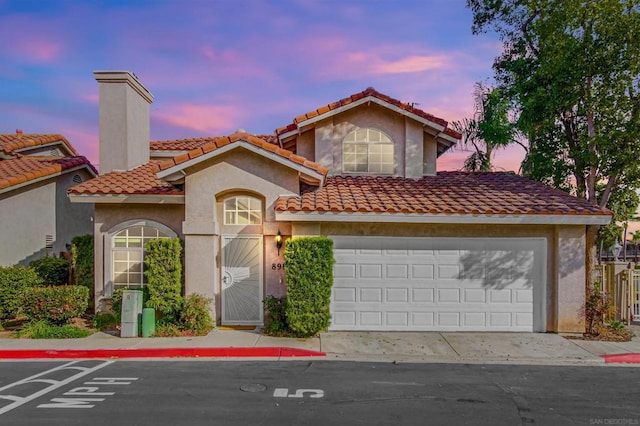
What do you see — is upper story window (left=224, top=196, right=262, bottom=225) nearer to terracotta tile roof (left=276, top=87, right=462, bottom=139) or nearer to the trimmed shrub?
terracotta tile roof (left=276, top=87, right=462, bottom=139)

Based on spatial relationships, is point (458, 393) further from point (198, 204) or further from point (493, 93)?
point (493, 93)

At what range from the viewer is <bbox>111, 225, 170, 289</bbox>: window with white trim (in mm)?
11727

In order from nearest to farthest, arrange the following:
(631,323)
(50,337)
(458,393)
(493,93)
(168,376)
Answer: (458,393), (168,376), (50,337), (631,323), (493,93)

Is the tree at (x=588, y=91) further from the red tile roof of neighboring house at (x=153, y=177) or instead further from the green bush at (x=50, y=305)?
the green bush at (x=50, y=305)

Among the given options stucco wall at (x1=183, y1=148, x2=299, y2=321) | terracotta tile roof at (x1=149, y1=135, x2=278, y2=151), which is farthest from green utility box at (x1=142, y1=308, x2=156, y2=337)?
terracotta tile roof at (x1=149, y1=135, x2=278, y2=151)

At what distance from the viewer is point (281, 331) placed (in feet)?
33.4

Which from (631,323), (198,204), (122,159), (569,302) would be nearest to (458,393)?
(569,302)

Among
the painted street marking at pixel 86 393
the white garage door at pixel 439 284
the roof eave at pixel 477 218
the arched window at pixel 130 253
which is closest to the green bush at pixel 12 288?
the arched window at pixel 130 253

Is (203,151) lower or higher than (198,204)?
higher

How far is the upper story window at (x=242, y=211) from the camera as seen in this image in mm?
11250

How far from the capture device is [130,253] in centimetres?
1177

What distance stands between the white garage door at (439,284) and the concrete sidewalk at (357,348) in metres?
0.52

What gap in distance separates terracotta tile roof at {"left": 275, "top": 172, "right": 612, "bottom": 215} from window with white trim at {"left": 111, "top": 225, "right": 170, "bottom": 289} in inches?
164

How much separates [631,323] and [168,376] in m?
12.3
